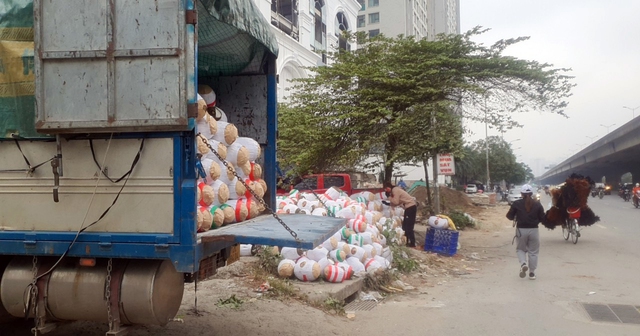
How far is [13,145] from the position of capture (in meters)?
3.78

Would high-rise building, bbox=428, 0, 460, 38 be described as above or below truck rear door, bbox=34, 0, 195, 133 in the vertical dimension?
above

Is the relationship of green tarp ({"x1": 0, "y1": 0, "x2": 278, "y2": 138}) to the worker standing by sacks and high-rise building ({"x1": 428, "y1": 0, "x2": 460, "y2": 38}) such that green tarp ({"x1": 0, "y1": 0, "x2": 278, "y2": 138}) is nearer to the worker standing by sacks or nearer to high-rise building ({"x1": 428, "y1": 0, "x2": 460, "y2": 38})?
the worker standing by sacks

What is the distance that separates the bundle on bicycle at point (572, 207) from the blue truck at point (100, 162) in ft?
34.5

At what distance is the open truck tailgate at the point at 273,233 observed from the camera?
12.1ft

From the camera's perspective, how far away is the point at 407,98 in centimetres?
1308

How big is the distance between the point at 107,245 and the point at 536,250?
7.39 m

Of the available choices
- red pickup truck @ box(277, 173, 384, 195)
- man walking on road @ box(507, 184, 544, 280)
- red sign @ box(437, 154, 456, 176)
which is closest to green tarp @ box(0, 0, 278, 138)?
man walking on road @ box(507, 184, 544, 280)

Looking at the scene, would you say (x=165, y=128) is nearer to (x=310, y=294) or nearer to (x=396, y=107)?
(x=310, y=294)

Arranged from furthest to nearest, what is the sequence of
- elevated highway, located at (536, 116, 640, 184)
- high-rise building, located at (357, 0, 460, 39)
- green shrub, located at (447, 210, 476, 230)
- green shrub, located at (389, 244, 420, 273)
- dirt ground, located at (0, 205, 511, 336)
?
high-rise building, located at (357, 0, 460, 39), elevated highway, located at (536, 116, 640, 184), green shrub, located at (447, 210, 476, 230), green shrub, located at (389, 244, 420, 273), dirt ground, located at (0, 205, 511, 336)

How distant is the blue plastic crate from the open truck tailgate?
6.73m

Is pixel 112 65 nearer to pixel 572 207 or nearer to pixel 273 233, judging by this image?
pixel 273 233

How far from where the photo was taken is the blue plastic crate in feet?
37.1

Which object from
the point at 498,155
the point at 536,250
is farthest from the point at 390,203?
the point at 498,155

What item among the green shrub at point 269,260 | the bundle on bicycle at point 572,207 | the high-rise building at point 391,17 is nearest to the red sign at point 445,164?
the bundle on bicycle at point 572,207
